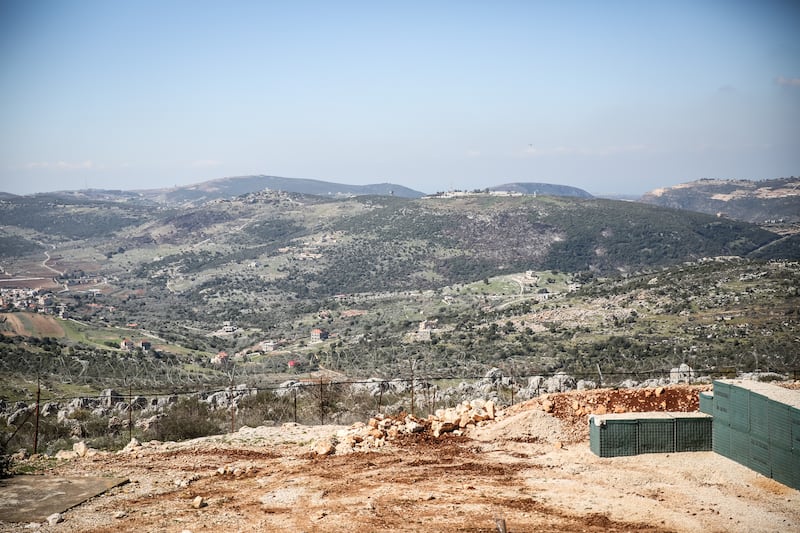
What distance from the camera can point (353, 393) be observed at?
1038 inches

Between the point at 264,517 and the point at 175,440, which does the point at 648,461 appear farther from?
the point at 175,440

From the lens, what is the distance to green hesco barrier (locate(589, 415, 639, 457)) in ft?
44.3

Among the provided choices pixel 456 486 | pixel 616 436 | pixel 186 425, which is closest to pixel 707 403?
pixel 616 436

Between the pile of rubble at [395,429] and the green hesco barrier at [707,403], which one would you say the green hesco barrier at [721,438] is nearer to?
the green hesco barrier at [707,403]

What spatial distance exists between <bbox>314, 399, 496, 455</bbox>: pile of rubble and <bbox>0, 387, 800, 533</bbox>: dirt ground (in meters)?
0.25

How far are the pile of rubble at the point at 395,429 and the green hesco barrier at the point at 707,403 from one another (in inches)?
211

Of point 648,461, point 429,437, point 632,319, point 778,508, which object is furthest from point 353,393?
point 632,319

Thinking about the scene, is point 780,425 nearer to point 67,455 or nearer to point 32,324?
point 67,455

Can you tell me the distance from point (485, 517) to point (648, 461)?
4457mm

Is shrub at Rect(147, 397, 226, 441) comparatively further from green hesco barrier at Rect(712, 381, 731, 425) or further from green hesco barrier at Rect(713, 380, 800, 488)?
green hesco barrier at Rect(713, 380, 800, 488)

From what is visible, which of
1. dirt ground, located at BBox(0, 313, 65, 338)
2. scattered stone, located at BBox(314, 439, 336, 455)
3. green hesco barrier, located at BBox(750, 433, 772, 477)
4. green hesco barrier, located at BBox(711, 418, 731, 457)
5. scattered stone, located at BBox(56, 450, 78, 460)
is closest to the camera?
green hesco barrier, located at BBox(750, 433, 772, 477)

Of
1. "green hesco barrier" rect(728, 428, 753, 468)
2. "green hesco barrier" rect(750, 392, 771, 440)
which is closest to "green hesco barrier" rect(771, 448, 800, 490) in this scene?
"green hesco barrier" rect(750, 392, 771, 440)

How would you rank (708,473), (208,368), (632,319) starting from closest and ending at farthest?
(708,473) → (632,319) → (208,368)

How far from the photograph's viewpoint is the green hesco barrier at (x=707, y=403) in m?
13.5
